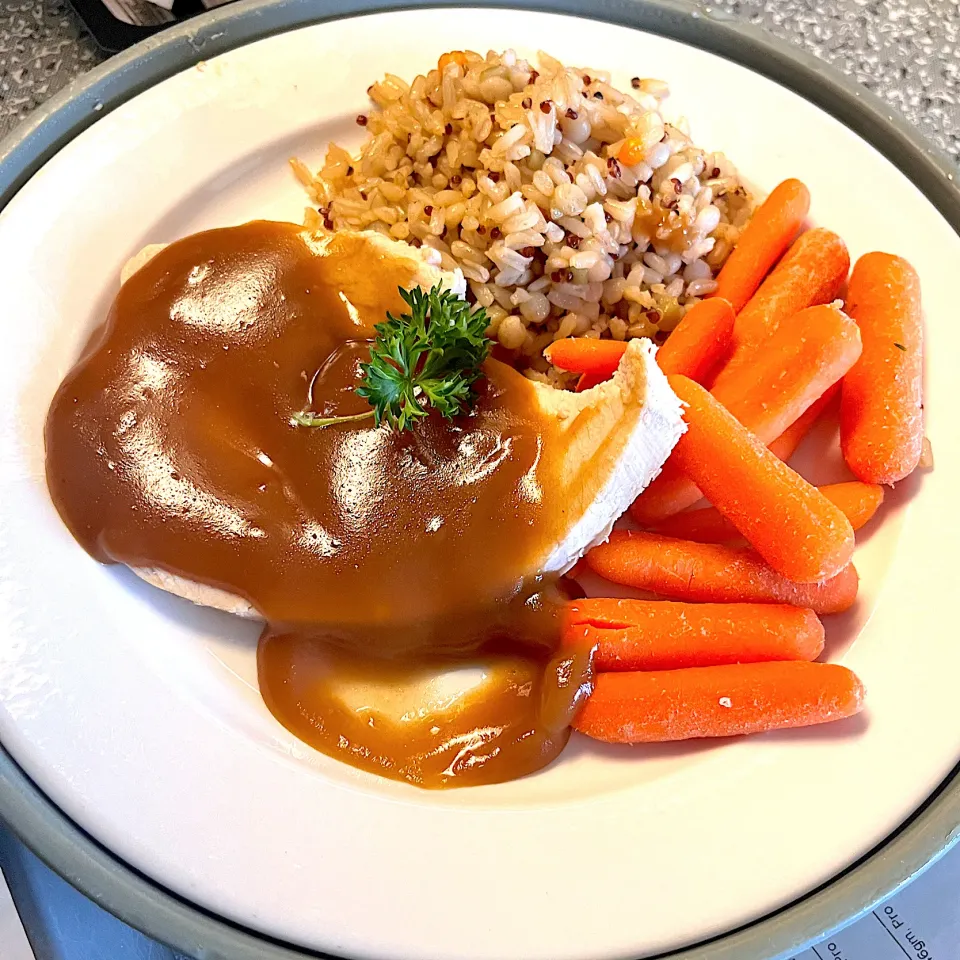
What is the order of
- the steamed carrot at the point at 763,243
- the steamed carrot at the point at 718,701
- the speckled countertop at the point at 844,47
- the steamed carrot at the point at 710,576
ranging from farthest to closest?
the speckled countertop at the point at 844,47
the steamed carrot at the point at 763,243
the steamed carrot at the point at 710,576
the steamed carrot at the point at 718,701

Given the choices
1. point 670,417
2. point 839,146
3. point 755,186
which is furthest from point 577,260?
point 839,146

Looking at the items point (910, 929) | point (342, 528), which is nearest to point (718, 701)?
point (910, 929)

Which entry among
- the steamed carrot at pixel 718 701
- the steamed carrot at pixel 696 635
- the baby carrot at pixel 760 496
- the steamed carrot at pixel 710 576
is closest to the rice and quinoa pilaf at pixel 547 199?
the baby carrot at pixel 760 496

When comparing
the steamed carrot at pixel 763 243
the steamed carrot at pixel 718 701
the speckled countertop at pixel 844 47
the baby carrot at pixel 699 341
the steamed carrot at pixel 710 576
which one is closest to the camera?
the steamed carrot at pixel 718 701

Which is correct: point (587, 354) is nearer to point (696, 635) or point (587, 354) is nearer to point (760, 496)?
point (760, 496)

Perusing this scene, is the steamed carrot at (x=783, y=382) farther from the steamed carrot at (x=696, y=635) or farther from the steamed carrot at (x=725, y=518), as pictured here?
the steamed carrot at (x=696, y=635)

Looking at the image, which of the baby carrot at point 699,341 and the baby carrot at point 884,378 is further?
the baby carrot at point 699,341

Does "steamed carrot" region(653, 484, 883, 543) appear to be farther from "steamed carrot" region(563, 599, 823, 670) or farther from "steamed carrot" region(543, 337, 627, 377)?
"steamed carrot" region(543, 337, 627, 377)

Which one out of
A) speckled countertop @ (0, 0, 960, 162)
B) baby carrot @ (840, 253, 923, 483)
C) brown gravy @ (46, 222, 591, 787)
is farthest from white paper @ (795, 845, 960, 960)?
speckled countertop @ (0, 0, 960, 162)
